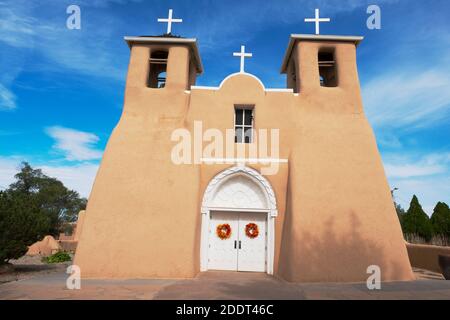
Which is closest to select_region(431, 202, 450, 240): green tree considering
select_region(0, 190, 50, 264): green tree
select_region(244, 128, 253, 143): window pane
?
select_region(244, 128, 253, 143): window pane

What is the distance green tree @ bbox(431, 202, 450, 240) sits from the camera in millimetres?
20594

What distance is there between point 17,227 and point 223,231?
8.36 meters

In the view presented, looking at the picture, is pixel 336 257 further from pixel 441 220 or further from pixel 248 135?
pixel 441 220

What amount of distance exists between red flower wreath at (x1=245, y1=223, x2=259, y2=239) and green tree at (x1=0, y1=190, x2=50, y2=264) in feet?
29.4

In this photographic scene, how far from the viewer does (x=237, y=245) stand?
1159 centimetres

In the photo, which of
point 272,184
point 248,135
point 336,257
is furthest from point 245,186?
point 336,257

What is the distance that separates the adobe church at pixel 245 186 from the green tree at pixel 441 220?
14.1 metres

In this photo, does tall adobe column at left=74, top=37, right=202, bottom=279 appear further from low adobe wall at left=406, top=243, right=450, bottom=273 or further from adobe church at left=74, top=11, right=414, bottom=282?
low adobe wall at left=406, top=243, right=450, bottom=273

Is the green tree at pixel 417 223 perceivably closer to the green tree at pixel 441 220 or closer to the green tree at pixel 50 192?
the green tree at pixel 441 220

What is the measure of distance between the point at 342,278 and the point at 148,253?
6249 millimetres

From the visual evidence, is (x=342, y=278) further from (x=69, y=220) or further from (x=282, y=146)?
(x=69, y=220)

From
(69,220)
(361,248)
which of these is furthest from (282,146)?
(69,220)

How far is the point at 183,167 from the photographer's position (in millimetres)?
10867
